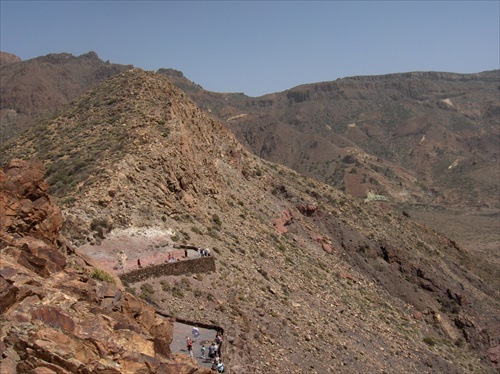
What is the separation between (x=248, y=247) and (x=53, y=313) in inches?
823

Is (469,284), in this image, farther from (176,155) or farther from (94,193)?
(94,193)

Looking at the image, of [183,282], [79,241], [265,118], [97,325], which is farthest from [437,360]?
[265,118]

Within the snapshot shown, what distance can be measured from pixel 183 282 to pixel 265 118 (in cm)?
15329

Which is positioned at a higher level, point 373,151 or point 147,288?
point 373,151

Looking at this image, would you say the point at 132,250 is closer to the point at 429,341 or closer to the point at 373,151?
the point at 429,341

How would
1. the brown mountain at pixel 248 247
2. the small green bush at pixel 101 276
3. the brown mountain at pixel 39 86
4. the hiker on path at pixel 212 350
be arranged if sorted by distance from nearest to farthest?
the small green bush at pixel 101 276 → the hiker on path at pixel 212 350 → the brown mountain at pixel 248 247 → the brown mountain at pixel 39 86

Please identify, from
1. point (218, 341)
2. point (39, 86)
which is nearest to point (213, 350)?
point (218, 341)

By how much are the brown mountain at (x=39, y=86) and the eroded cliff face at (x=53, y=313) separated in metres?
96.1

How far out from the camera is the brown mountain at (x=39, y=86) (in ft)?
419

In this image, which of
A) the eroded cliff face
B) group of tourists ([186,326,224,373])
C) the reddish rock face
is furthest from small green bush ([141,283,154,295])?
the eroded cliff face

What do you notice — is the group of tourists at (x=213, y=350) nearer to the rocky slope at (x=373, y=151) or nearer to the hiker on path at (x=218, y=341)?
the hiker on path at (x=218, y=341)

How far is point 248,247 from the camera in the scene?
102 ft

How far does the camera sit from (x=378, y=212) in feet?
186

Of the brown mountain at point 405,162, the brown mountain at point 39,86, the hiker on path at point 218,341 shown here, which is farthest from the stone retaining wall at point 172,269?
the brown mountain at point 39,86
